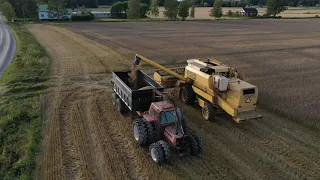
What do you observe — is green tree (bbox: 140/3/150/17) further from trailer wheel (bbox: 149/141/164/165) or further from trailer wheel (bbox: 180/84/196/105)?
trailer wheel (bbox: 149/141/164/165)

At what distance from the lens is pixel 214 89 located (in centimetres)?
1370

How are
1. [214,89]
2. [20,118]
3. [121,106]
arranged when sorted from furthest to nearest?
[121,106] → [20,118] → [214,89]

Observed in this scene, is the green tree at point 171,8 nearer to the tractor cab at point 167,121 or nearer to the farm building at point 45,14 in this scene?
the farm building at point 45,14

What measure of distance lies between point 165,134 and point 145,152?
3.86 ft

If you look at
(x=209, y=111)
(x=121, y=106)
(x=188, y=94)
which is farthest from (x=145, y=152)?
(x=188, y=94)

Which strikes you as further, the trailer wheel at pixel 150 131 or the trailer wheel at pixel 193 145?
the trailer wheel at pixel 150 131

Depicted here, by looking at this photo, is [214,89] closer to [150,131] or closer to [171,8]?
[150,131]

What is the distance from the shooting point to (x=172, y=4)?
254 feet

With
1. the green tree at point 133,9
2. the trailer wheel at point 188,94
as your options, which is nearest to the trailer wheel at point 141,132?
the trailer wheel at point 188,94

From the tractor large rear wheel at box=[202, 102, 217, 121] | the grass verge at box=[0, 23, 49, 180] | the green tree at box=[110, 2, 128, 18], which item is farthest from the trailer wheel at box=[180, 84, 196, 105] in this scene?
the green tree at box=[110, 2, 128, 18]

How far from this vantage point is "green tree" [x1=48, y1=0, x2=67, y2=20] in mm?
72569

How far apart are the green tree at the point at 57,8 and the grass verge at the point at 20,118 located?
5458 centimetres

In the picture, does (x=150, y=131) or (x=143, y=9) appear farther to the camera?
(x=143, y=9)

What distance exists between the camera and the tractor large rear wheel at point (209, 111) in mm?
14023
